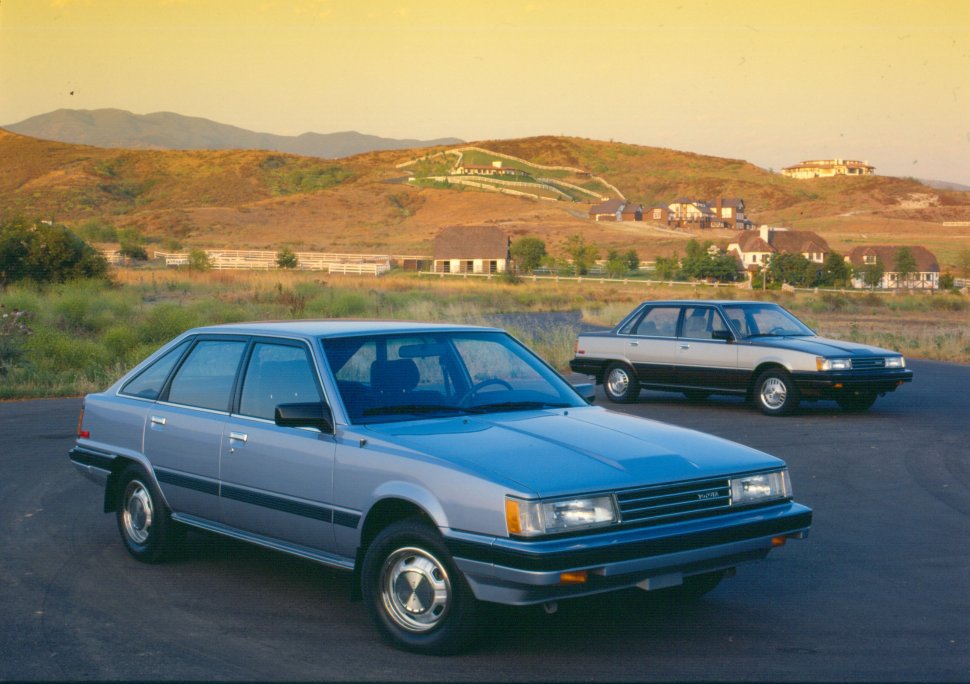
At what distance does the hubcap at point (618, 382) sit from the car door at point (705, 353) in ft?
2.92

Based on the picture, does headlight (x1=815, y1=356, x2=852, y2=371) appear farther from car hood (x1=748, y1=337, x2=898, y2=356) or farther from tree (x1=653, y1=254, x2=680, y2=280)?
tree (x1=653, y1=254, x2=680, y2=280)

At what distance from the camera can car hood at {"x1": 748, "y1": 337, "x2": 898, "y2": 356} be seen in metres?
15.4

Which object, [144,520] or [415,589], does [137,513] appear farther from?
[415,589]

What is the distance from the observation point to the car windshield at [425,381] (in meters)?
6.23

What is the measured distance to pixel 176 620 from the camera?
6.09m

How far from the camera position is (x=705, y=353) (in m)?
16.5

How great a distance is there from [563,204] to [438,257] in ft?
229

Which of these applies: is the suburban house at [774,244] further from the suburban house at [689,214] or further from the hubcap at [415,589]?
the hubcap at [415,589]

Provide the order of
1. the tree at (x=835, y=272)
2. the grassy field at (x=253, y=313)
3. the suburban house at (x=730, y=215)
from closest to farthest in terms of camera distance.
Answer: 1. the grassy field at (x=253, y=313)
2. the tree at (x=835, y=272)
3. the suburban house at (x=730, y=215)

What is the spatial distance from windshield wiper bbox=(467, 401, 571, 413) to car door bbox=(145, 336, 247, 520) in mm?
1507

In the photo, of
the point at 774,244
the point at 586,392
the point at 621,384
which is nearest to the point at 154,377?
the point at 586,392

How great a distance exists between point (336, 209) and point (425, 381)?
159 meters

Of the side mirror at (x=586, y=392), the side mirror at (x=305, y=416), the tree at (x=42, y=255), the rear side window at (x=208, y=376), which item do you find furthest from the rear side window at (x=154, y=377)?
the tree at (x=42, y=255)

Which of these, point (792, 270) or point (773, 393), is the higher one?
point (792, 270)
